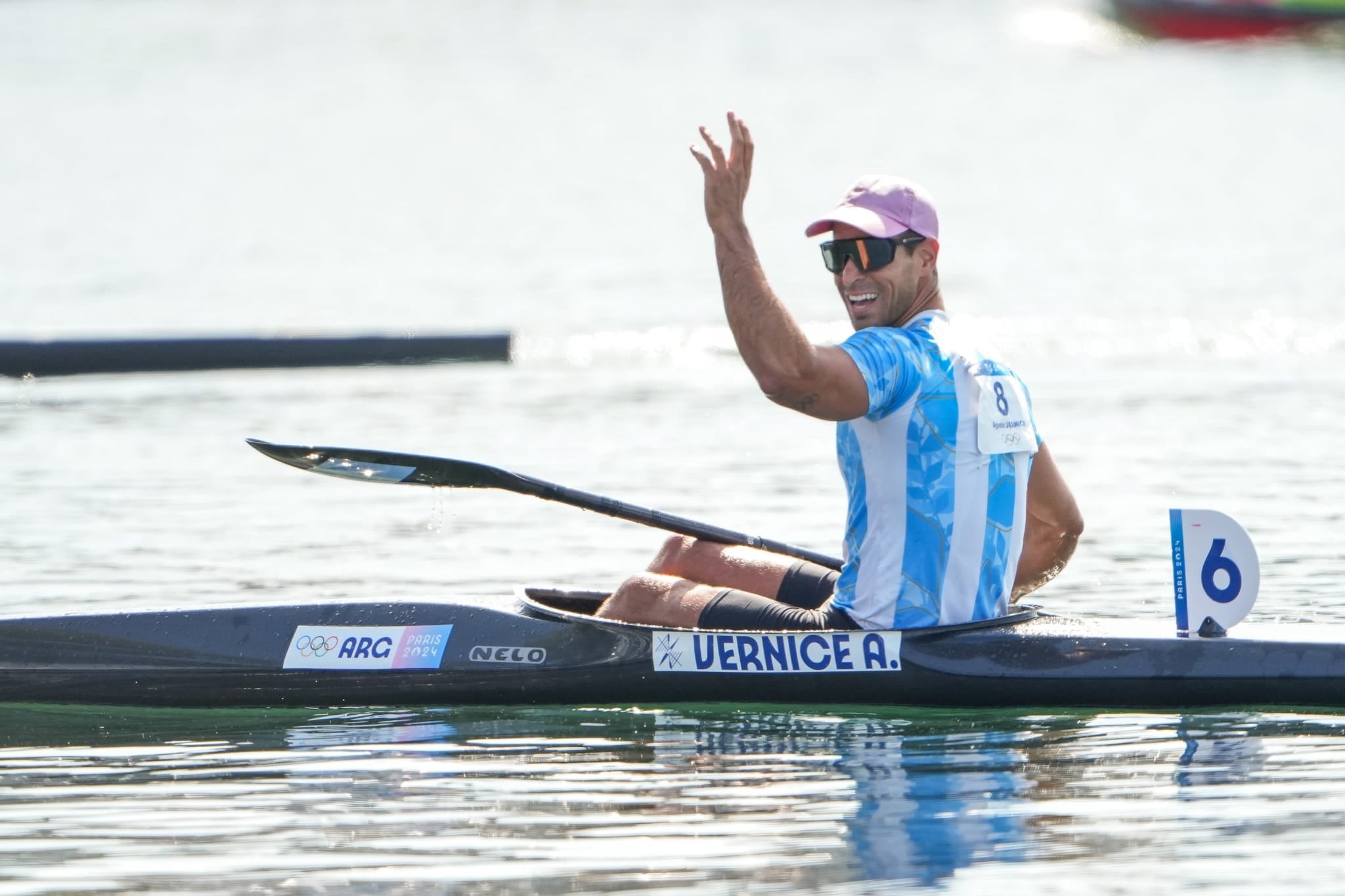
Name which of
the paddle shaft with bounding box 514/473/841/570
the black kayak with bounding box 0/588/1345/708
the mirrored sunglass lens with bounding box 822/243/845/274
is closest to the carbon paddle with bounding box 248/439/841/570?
the paddle shaft with bounding box 514/473/841/570

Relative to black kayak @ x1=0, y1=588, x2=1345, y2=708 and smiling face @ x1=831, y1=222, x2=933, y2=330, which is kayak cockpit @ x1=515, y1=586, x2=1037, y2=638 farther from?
smiling face @ x1=831, y1=222, x2=933, y2=330

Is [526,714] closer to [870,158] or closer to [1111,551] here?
[1111,551]

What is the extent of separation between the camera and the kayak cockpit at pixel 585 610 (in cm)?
643

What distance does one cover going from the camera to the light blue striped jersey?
19.7 ft

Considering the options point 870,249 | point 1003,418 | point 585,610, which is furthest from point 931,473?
point 585,610

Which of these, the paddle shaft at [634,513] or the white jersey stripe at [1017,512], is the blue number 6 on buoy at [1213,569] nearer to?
the white jersey stripe at [1017,512]

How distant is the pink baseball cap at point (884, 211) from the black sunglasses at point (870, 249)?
24 mm

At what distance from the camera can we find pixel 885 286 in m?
6.11

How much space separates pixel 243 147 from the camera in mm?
41500

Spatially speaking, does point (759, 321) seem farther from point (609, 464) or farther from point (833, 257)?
point (609, 464)

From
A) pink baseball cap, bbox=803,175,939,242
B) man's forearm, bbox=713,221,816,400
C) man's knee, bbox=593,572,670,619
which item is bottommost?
man's knee, bbox=593,572,670,619

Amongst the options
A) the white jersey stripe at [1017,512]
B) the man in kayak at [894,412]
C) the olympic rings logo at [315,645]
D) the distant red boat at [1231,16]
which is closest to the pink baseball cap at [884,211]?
the man in kayak at [894,412]

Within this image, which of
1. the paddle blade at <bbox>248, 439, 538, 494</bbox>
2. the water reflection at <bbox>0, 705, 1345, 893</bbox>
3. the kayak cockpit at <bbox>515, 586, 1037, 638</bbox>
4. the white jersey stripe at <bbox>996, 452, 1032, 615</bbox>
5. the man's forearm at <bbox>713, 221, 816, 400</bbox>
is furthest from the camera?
the paddle blade at <bbox>248, 439, 538, 494</bbox>

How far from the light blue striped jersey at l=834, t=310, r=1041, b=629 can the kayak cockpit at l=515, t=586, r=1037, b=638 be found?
0.03 metres
